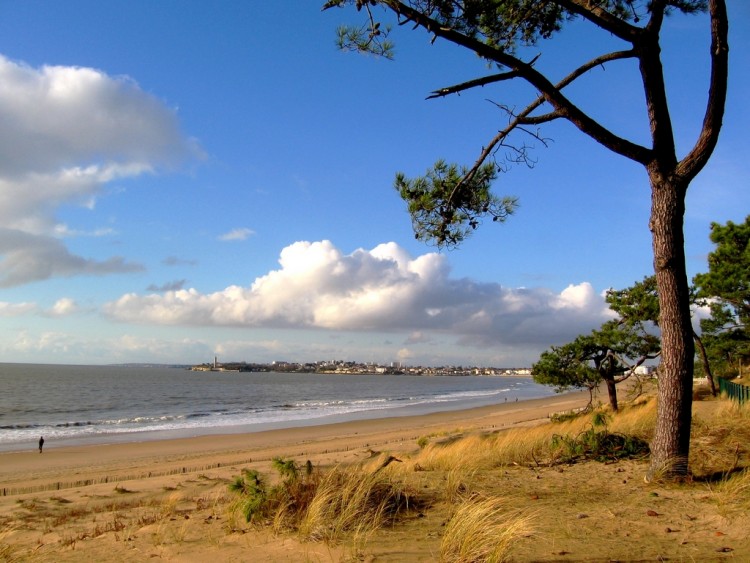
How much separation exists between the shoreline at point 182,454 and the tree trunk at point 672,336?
11.6 metres

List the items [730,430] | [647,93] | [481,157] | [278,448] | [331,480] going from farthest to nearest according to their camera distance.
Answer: [278,448]
[730,430]
[481,157]
[647,93]
[331,480]

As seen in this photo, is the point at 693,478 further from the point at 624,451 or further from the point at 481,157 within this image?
the point at 481,157

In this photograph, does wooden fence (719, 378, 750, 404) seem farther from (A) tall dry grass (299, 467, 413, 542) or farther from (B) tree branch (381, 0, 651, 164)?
(A) tall dry grass (299, 467, 413, 542)

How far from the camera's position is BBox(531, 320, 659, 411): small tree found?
735 inches

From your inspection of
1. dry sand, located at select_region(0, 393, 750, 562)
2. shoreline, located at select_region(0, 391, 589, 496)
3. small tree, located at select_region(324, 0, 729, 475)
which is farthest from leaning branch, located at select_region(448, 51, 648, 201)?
shoreline, located at select_region(0, 391, 589, 496)

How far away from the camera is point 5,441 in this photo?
28719 millimetres

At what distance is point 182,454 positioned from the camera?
76.1 ft

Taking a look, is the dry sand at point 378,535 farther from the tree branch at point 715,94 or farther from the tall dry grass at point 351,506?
the tree branch at point 715,94

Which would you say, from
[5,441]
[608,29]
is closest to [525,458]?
[608,29]

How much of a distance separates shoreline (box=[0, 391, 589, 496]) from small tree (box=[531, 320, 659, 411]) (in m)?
5.47

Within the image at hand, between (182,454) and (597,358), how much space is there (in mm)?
15908

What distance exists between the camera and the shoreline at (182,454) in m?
17.0

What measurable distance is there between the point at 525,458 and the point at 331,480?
387 centimetres

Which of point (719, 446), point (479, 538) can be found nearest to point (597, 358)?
point (719, 446)
